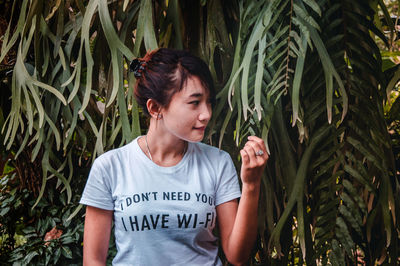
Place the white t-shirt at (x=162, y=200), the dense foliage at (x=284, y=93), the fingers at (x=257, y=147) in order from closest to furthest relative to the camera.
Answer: the fingers at (x=257, y=147) < the white t-shirt at (x=162, y=200) < the dense foliage at (x=284, y=93)

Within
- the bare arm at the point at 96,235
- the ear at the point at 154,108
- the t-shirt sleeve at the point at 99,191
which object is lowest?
the bare arm at the point at 96,235

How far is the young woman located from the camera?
854 mm

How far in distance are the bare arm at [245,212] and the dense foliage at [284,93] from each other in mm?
139

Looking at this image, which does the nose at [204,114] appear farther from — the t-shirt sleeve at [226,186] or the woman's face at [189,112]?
the t-shirt sleeve at [226,186]

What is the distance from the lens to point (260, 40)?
0.96 m

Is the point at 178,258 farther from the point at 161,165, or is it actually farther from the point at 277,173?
the point at 277,173

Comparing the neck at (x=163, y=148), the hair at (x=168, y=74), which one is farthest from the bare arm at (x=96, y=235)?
the hair at (x=168, y=74)

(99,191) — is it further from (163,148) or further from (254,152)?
Answer: (254,152)

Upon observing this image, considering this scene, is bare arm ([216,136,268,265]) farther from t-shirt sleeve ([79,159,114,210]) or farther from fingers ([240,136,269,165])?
t-shirt sleeve ([79,159,114,210])

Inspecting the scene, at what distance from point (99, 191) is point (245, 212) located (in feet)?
0.99

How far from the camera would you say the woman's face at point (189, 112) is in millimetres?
841

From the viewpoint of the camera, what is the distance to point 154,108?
34.9 inches

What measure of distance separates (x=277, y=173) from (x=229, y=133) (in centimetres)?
16

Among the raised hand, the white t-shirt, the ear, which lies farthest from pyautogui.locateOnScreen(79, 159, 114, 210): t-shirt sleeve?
the raised hand
